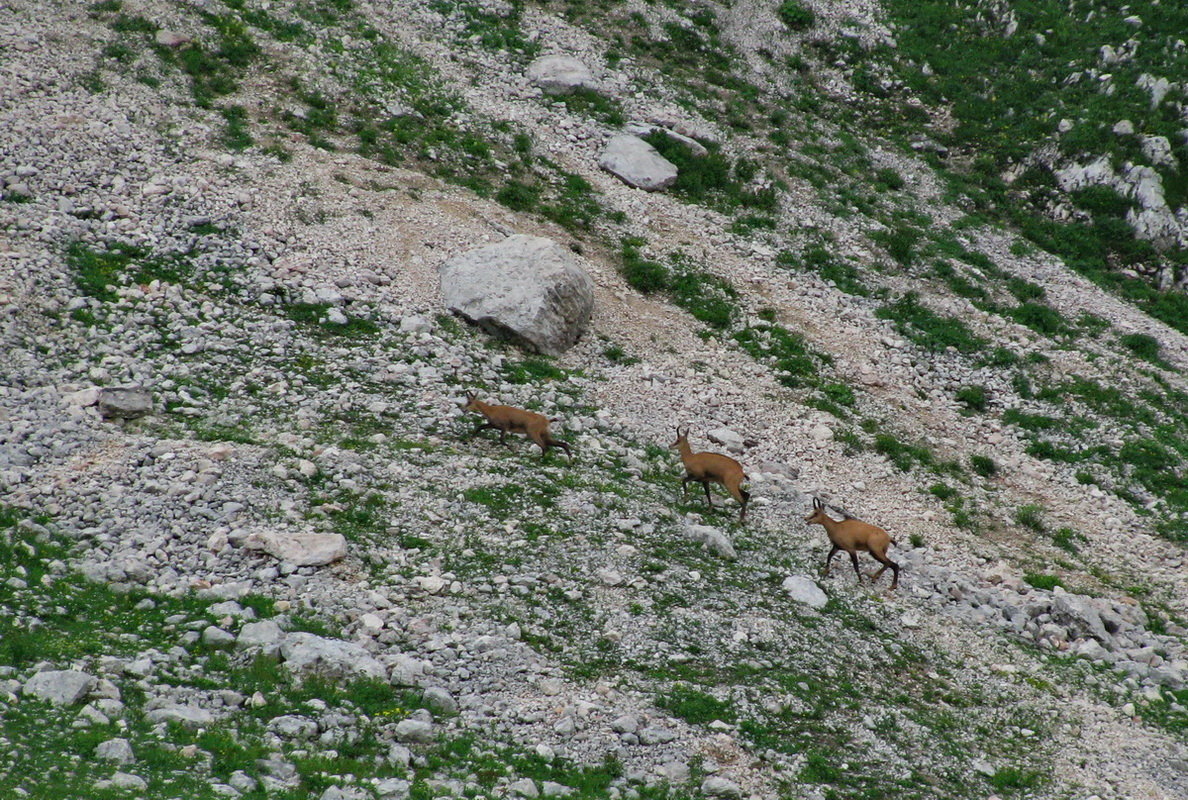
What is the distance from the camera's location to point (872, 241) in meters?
29.4

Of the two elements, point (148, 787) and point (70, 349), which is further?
point (70, 349)

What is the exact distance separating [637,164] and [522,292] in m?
10.4

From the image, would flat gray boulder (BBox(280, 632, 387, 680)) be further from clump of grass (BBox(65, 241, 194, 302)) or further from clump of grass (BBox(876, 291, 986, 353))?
clump of grass (BBox(876, 291, 986, 353))

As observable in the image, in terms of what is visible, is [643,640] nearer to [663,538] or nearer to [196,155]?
[663,538]

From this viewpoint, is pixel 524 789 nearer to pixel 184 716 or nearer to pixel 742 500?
pixel 184 716

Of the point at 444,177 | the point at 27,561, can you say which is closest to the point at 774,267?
the point at 444,177

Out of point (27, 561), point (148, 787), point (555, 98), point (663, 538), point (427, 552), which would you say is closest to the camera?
point (148, 787)

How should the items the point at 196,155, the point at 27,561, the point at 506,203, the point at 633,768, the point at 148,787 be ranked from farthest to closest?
1. the point at 506,203
2. the point at 196,155
3. the point at 27,561
4. the point at 633,768
5. the point at 148,787

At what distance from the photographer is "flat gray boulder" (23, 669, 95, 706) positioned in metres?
9.68

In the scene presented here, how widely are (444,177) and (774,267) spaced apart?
10.5 metres

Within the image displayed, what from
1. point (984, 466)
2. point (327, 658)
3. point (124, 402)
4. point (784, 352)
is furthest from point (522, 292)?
point (984, 466)

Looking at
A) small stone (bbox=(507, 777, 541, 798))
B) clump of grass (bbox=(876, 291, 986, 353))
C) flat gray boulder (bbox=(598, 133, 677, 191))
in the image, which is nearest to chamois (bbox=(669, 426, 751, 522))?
small stone (bbox=(507, 777, 541, 798))

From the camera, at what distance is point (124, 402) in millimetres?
15930

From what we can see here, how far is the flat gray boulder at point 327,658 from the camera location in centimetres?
1104
